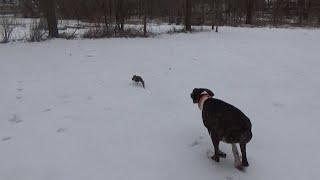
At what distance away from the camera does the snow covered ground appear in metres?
4.47

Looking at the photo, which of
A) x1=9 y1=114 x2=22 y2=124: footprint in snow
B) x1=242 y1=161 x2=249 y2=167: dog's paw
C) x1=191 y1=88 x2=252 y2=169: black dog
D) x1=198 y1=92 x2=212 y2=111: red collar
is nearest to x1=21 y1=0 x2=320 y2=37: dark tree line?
x1=9 y1=114 x2=22 y2=124: footprint in snow

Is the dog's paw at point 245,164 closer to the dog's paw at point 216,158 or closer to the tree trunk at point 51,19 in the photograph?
the dog's paw at point 216,158

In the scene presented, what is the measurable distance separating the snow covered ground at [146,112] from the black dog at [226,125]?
0.22 m

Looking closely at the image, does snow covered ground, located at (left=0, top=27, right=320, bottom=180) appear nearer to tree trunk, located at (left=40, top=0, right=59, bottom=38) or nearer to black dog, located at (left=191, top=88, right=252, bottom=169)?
black dog, located at (left=191, top=88, right=252, bottom=169)

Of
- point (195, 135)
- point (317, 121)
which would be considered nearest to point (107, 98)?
point (195, 135)

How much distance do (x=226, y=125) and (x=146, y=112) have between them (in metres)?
2.38

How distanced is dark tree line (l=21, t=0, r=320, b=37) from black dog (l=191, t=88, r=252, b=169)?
1153 cm

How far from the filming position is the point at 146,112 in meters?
6.29

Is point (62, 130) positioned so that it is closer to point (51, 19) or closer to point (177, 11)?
point (51, 19)

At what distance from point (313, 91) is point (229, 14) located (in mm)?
24250

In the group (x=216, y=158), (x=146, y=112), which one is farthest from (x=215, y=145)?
(x=146, y=112)

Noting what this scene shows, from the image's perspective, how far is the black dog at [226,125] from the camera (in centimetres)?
403

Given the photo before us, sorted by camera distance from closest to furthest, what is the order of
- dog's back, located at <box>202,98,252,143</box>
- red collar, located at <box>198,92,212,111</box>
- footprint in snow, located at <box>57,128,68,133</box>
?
dog's back, located at <box>202,98,252,143</box>, red collar, located at <box>198,92,212,111</box>, footprint in snow, located at <box>57,128,68,133</box>

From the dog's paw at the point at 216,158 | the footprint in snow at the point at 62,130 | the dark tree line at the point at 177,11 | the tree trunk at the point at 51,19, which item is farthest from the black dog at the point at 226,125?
the dark tree line at the point at 177,11
